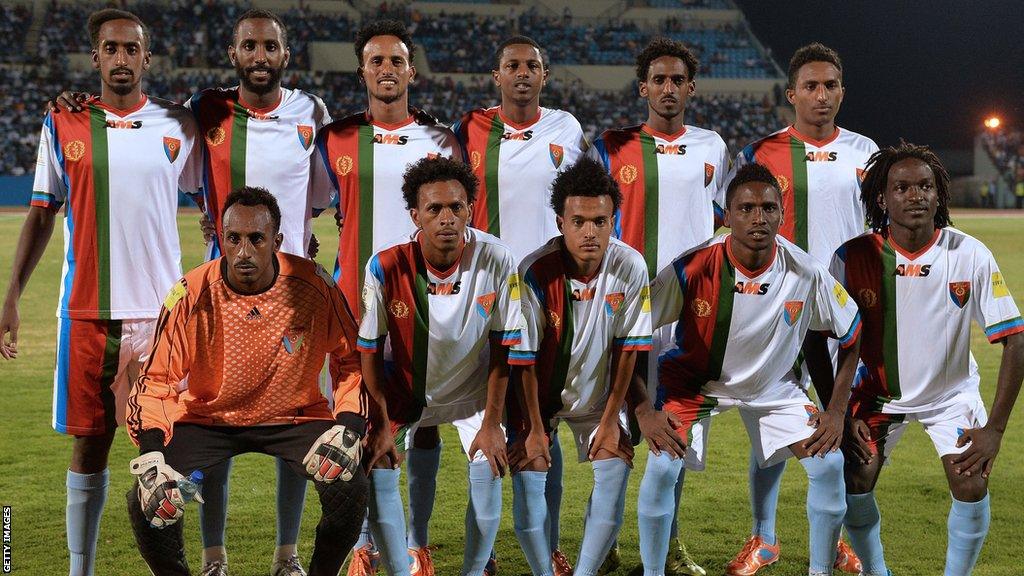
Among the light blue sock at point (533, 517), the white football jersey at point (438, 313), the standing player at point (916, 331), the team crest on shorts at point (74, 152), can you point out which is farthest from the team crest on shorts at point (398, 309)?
the standing player at point (916, 331)

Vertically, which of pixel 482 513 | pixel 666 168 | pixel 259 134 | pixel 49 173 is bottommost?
pixel 482 513

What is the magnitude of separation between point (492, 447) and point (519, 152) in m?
1.49

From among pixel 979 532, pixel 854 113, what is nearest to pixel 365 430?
pixel 979 532

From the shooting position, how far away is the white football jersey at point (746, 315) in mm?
3789

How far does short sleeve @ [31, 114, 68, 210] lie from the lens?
3.95m

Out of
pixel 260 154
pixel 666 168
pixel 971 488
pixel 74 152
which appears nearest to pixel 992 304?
pixel 971 488

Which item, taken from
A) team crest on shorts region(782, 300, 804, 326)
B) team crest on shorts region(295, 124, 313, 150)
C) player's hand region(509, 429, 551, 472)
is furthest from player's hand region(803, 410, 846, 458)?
team crest on shorts region(295, 124, 313, 150)

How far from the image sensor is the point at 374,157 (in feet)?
13.9

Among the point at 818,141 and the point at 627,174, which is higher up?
the point at 818,141

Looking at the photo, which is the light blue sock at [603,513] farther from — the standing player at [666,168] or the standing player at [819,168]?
the standing player at [819,168]

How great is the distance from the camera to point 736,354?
12.7 feet

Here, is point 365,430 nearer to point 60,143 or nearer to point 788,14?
point 60,143

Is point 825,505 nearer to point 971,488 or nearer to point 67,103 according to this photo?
point 971,488

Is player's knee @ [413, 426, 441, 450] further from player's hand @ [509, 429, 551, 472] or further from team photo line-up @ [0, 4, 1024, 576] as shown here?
player's hand @ [509, 429, 551, 472]
